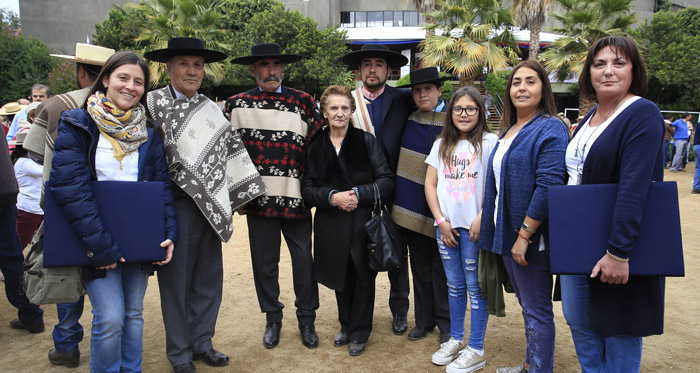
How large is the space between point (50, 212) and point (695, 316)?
526 cm

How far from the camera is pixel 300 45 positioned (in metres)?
26.8

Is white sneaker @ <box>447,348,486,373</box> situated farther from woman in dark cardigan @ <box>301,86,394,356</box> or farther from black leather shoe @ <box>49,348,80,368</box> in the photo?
black leather shoe @ <box>49,348,80,368</box>

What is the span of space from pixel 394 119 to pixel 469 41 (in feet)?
46.1

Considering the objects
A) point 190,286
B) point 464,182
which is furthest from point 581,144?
point 190,286

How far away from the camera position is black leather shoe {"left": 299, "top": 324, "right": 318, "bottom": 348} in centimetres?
388

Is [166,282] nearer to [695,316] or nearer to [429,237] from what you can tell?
[429,237]

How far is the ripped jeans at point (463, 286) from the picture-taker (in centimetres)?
342

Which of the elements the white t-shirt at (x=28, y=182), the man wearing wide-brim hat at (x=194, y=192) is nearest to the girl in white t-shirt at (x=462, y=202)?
the man wearing wide-brim hat at (x=194, y=192)

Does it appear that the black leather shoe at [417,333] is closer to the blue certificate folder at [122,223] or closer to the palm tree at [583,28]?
the blue certificate folder at [122,223]

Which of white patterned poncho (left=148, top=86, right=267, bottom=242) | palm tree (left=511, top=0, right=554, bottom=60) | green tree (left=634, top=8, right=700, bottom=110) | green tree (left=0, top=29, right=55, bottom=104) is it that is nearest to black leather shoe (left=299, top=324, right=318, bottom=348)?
white patterned poncho (left=148, top=86, right=267, bottom=242)

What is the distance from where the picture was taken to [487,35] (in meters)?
16.9

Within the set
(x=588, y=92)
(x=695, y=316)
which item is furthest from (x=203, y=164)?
(x=695, y=316)

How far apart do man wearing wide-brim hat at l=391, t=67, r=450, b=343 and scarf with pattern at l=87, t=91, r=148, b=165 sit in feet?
6.66

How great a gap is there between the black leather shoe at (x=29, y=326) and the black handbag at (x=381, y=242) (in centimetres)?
Result: 297
